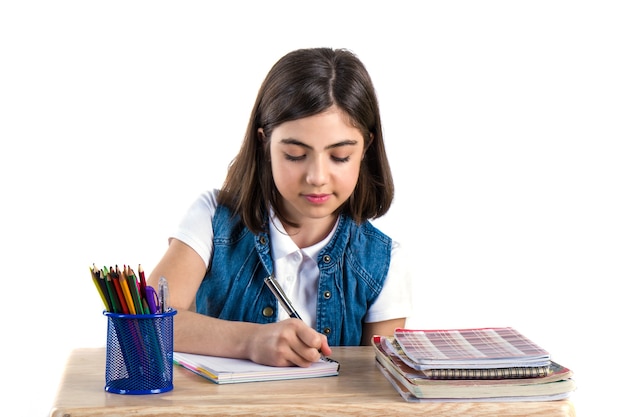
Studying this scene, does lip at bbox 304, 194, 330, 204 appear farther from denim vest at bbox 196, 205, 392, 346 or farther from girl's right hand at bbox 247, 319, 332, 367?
girl's right hand at bbox 247, 319, 332, 367

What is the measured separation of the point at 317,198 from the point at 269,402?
61 centimetres

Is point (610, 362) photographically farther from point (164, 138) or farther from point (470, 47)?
point (164, 138)

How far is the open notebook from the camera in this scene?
1388 millimetres

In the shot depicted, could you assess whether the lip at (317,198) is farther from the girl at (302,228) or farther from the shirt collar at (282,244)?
the shirt collar at (282,244)

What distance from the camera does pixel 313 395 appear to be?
4.29 ft

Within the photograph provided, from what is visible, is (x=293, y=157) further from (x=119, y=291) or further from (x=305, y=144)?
(x=119, y=291)

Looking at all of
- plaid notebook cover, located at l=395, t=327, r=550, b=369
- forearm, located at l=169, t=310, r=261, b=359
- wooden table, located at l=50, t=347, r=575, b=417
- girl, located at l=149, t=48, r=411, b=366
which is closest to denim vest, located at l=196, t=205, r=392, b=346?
girl, located at l=149, t=48, r=411, b=366

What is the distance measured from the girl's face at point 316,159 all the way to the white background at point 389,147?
1.33m

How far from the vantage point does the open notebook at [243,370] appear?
1.39 metres

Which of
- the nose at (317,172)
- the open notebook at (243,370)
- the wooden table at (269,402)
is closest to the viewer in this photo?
the wooden table at (269,402)

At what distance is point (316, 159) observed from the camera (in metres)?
1.75

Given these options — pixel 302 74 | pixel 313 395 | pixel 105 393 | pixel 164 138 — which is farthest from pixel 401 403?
pixel 164 138

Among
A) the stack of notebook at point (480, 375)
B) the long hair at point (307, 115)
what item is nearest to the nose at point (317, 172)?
the long hair at point (307, 115)

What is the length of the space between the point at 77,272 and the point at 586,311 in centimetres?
182
